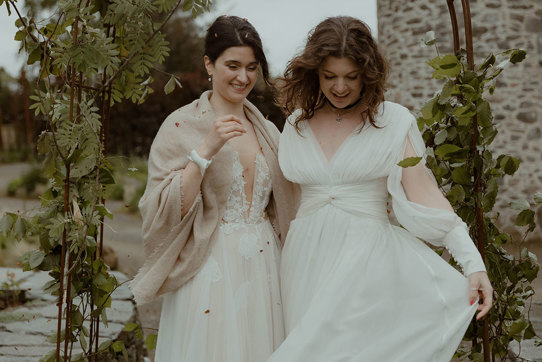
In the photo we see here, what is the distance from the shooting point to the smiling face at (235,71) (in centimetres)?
252

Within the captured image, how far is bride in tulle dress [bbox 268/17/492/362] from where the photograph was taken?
7.09 feet

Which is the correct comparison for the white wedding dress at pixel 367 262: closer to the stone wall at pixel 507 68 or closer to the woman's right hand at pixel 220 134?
the woman's right hand at pixel 220 134

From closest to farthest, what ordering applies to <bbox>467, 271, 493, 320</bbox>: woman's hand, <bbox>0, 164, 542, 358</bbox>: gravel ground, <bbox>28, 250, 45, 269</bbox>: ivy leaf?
<bbox>467, 271, 493, 320</bbox>: woman's hand, <bbox>28, 250, 45, 269</bbox>: ivy leaf, <bbox>0, 164, 542, 358</bbox>: gravel ground

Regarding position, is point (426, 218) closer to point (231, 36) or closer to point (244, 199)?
point (244, 199)

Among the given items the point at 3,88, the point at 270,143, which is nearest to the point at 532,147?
the point at 270,143

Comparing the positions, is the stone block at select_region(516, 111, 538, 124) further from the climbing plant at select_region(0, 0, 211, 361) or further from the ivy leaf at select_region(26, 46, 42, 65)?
the ivy leaf at select_region(26, 46, 42, 65)

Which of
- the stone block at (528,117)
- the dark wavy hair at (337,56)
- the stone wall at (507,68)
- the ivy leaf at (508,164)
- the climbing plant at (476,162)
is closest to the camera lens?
the dark wavy hair at (337,56)

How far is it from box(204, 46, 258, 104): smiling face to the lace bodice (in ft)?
0.80

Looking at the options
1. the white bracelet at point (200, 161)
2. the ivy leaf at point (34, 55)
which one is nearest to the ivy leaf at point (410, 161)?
the white bracelet at point (200, 161)

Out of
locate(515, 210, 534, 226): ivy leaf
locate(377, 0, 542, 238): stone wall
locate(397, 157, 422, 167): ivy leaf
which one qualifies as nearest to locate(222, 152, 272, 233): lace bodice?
locate(397, 157, 422, 167): ivy leaf

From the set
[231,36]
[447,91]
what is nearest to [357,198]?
[447,91]

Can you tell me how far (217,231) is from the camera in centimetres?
255

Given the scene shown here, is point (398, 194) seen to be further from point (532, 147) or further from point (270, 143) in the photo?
point (532, 147)

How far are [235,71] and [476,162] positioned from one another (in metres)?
0.98
